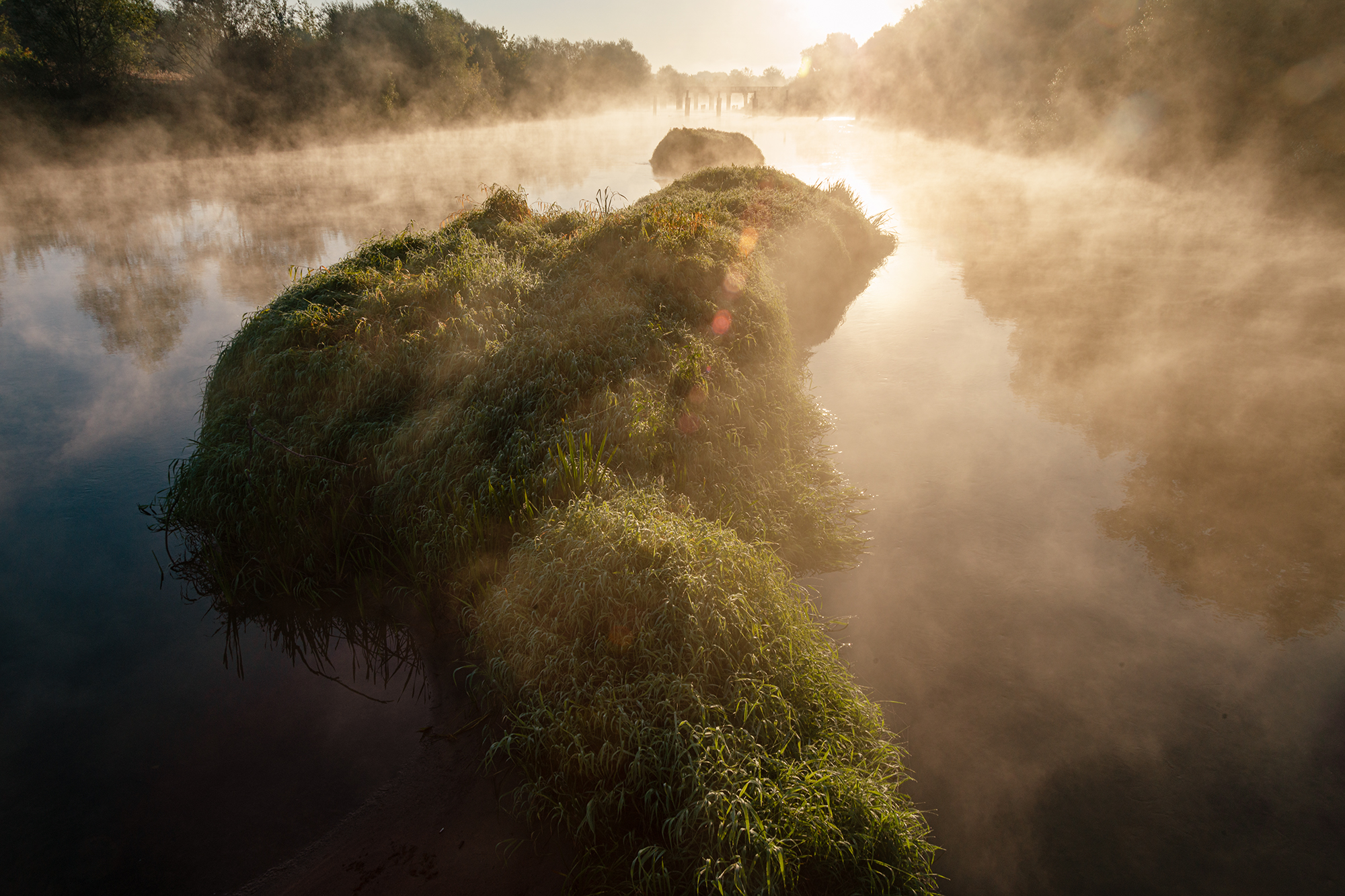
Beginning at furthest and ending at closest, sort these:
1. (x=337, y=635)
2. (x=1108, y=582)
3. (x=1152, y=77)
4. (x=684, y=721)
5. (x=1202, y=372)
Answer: (x=1152, y=77) < (x=1202, y=372) < (x=1108, y=582) < (x=337, y=635) < (x=684, y=721)

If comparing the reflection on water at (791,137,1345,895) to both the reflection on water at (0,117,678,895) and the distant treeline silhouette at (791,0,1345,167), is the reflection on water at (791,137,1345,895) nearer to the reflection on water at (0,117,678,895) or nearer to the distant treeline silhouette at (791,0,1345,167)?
the reflection on water at (0,117,678,895)

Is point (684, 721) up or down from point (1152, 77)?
down

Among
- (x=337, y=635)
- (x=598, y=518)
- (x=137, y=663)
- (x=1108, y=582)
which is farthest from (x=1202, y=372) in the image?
(x=137, y=663)

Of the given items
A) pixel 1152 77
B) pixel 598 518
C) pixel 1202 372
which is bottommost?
pixel 1202 372

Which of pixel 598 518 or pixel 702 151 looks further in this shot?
pixel 702 151

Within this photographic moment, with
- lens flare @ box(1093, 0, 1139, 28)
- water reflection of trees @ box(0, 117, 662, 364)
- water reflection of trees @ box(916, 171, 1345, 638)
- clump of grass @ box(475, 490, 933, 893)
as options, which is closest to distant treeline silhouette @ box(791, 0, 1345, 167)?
lens flare @ box(1093, 0, 1139, 28)

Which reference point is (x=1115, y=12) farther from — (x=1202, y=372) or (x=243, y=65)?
(x=243, y=65)
